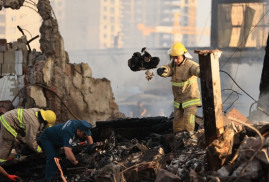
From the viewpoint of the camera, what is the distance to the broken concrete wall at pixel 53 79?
35.8 feet

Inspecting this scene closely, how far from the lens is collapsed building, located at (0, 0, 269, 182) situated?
5.90 m

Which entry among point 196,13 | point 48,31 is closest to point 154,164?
point 48,31

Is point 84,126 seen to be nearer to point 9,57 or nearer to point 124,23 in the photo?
point 9,57

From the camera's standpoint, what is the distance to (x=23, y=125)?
336 inches

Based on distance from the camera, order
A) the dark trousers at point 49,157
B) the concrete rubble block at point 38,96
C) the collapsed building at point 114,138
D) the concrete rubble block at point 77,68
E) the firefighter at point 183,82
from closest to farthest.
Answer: the collapsed building at point 114,138
the dark trousers at point 49,157
the firefighter at point 183,82
the concrete rubble block at point 38,96
the concrete rubble block at point 77,68

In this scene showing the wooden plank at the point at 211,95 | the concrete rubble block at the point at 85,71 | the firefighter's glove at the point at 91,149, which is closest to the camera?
the wooden plank at the point at 211,95

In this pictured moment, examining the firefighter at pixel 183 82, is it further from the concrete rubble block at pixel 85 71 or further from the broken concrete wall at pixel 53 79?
the concrete rubble block at pixel 85 71

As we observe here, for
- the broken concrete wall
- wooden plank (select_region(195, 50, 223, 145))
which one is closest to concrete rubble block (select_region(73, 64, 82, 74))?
the broken concrete wall

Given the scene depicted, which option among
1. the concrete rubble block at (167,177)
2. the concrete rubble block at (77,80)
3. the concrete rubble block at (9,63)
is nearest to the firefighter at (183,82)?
the concrete rubble block at (167,177)

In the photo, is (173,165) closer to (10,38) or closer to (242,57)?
(242,57)

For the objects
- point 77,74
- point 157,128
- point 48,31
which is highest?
point 48,31

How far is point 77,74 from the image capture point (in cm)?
1178

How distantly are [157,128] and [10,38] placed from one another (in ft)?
154

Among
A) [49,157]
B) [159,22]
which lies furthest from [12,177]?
[159,22]
